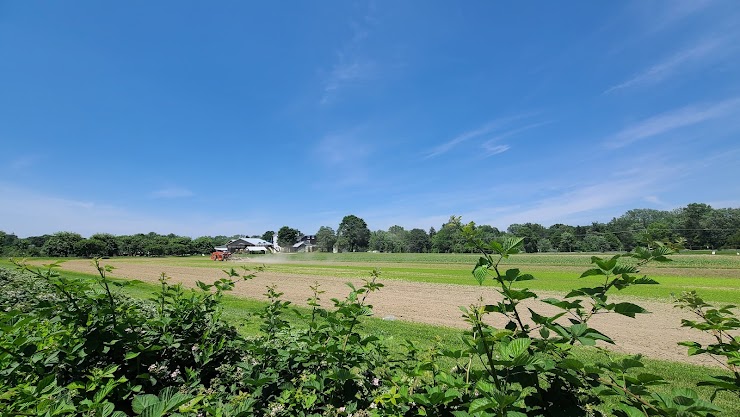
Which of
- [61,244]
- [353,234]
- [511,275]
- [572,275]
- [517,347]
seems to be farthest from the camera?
[353,234]

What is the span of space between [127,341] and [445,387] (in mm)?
2032

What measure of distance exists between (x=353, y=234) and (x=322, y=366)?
148233 mm

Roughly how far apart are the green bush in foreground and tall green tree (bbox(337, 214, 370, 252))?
147248 millimetres

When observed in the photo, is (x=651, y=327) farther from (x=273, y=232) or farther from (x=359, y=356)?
(x=273, y=232)

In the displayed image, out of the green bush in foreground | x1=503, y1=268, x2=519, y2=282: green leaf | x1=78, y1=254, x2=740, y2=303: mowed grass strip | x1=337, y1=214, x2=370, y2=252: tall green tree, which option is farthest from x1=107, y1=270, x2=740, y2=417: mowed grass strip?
x1=337, y1=214, x2=370, y2=252: tall green tree

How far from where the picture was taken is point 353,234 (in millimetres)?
150000

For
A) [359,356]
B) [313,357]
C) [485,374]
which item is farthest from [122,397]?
[485,374]

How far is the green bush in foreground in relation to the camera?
4.52ft

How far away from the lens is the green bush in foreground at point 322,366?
1.38 metres

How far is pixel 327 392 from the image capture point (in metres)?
1.85

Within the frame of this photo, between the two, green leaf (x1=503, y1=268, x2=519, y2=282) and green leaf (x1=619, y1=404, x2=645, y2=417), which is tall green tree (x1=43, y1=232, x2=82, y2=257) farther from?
green leaf (x1=619, y1=404, x2=645, y2=417)

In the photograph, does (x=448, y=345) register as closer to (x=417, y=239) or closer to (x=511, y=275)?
(x=511, y=275)

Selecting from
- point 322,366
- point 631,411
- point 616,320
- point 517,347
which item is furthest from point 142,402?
point 616,320

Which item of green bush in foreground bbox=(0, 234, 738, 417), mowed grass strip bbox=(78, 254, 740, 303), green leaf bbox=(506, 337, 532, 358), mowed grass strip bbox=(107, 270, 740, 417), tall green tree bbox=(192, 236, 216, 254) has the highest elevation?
tall green tree bbox=(192, 236, 216, 254)
